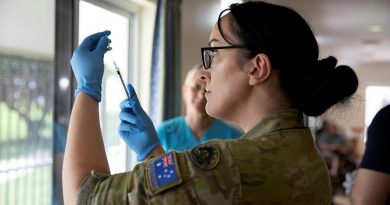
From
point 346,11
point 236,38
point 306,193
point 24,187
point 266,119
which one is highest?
point 346,11

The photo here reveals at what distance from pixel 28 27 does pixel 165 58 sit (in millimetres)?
1081

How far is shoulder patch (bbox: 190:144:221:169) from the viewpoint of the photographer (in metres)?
0.65

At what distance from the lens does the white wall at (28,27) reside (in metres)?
1.20

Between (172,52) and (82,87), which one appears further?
(172,52)

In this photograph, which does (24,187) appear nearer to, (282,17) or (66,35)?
(66,35)

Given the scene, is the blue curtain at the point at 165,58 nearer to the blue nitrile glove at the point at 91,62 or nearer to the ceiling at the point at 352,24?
the ceiling at the point at 352,24

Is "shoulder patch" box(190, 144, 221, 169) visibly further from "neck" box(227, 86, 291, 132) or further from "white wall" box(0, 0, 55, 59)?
"white wall" box(0, 0, 55, 59)

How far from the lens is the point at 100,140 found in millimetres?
767

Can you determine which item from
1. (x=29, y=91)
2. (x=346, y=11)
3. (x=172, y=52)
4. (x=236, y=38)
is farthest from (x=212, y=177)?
(x=346, y=11)

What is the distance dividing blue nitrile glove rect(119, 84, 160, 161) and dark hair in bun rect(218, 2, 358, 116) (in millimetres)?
364

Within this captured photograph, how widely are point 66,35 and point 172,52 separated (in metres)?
1.07

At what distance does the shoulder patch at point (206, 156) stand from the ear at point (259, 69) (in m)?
0.20

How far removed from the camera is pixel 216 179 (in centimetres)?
64

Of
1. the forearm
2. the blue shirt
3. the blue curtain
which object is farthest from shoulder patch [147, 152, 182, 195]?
the blue curtain
